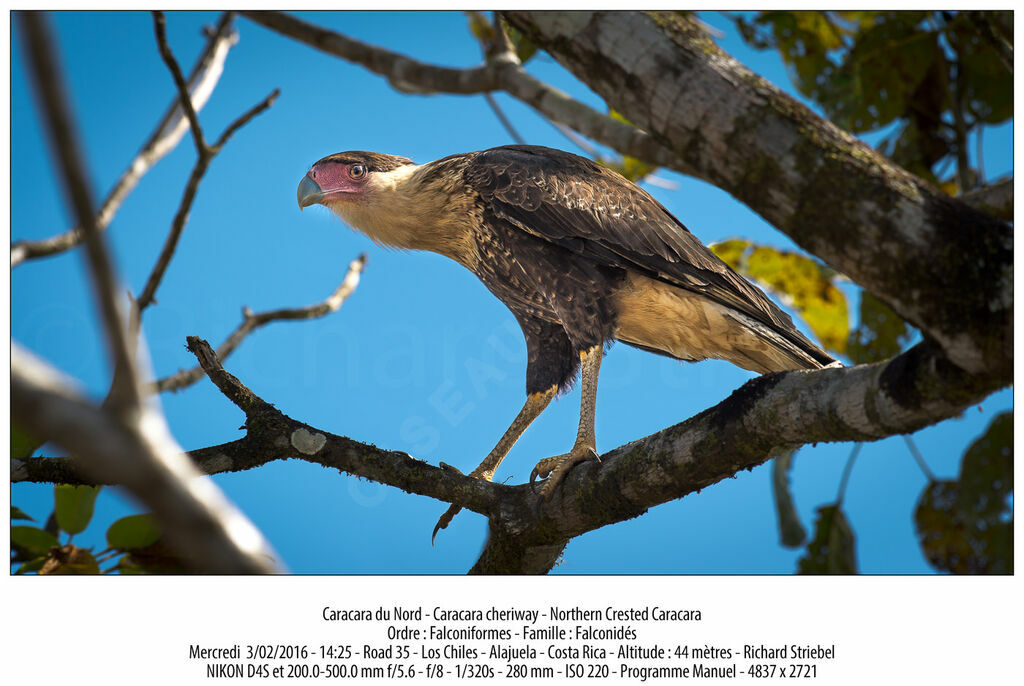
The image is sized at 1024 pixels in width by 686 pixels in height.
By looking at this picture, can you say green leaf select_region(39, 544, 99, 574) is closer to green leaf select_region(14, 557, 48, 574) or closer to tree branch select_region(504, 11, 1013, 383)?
green leaf select_region(14, 557, 48, 574)

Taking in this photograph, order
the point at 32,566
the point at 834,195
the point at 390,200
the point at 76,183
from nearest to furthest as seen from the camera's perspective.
Answer: 1. the point at 76,183
2. the point at 834,195
3. the point at 32,566
4. the point at 390,200

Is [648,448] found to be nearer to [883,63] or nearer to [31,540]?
[31,540]

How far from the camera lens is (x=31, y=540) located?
2.69 m

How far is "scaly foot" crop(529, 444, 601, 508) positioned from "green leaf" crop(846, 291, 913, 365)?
1864mm

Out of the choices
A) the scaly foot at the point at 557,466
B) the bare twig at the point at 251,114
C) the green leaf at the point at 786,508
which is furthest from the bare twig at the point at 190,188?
the green leaf at the point at 786,508

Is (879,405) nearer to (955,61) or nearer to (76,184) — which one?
(76,184)

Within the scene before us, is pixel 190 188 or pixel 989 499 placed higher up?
pixel 190 188

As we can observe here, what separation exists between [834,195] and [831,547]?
2452 millimetres

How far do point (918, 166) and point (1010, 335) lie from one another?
3.52 metres

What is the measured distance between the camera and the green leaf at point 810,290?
454 cm

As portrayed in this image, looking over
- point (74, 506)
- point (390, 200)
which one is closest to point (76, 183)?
point (74, 506)

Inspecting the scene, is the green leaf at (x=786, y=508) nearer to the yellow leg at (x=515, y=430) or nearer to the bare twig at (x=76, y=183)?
the yellow leg at (x=515, y=430)

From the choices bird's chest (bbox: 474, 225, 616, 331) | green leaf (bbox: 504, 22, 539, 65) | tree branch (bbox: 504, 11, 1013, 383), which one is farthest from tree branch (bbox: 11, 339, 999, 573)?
green leaf (bbox: 504, 22, 539, 65)

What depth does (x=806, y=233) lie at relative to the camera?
6.01ft
